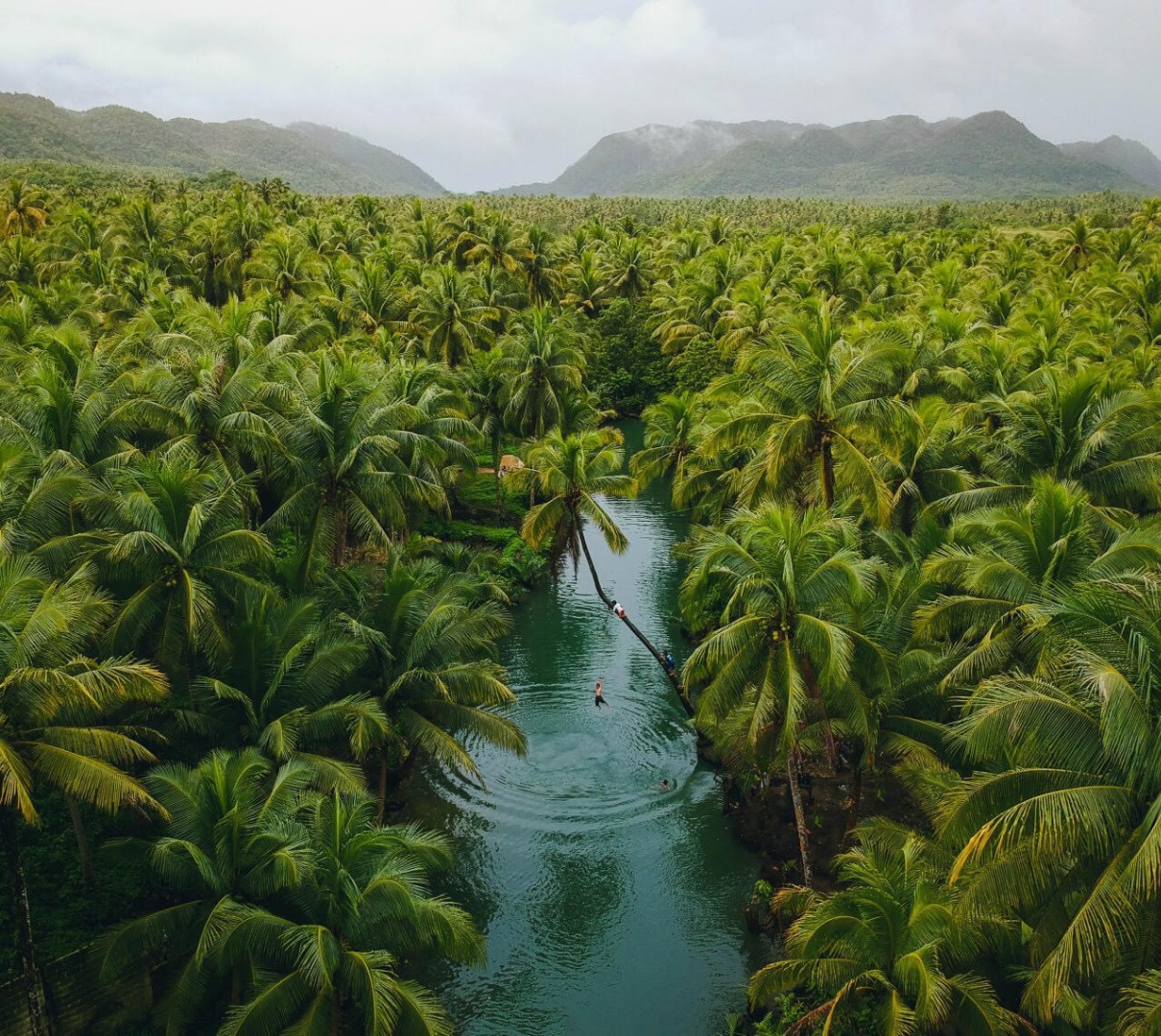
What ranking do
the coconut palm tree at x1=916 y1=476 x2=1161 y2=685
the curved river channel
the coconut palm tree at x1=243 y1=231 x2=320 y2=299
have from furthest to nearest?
the coconut palm tree at x1=243 y1=231 x2=320 y2=299, the curved river channel, the coconut palm tree at x1=916 y1=476 x2=1161 y2=685

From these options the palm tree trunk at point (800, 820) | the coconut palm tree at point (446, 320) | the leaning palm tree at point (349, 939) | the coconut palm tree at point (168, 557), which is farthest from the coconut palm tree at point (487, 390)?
the leaning palm tree at point (349, 939)

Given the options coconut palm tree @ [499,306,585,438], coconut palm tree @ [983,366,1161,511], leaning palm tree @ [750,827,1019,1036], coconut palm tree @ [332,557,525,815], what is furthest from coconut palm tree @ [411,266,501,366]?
leaning palm tree @ [750,827,1019,1036]

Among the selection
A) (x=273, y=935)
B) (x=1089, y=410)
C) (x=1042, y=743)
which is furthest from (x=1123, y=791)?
(x=1089, y=410)

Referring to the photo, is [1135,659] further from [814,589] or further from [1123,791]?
[814,589]

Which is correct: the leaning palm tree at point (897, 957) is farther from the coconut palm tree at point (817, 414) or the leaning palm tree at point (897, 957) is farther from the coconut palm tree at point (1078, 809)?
the coconut palm tree at point (817, 414)

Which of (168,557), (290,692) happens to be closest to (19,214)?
(168,557)

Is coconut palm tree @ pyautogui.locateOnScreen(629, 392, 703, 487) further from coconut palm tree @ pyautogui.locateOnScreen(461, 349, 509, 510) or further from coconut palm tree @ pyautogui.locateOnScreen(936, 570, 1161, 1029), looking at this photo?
coconut palm tree @ pyautogui.locateOnScreen(936, 570, 1161, 1029)
